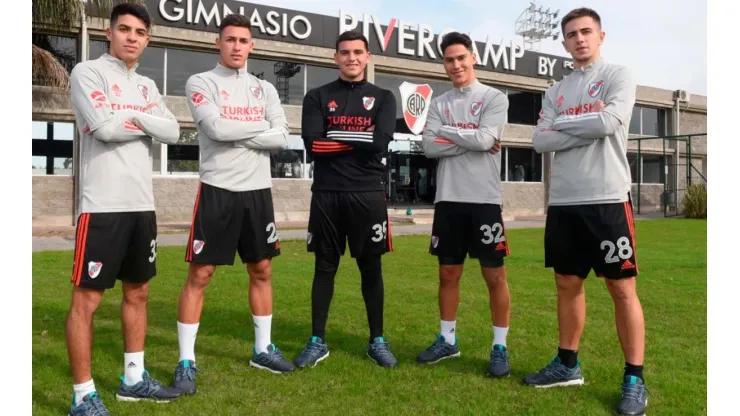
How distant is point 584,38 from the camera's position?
151 inches

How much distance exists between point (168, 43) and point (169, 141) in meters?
16.3

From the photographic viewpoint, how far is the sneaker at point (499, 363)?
413 centimetres

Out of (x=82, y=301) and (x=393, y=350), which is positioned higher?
(x=82, y=301)

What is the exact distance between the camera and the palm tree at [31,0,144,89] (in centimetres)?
1290

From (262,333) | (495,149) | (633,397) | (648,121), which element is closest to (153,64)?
(262,333)

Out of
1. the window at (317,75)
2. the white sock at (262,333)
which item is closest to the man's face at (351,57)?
the white sock at (262,333)

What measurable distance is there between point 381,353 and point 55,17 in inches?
502

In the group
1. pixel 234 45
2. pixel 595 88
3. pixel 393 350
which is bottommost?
pixel 393 350

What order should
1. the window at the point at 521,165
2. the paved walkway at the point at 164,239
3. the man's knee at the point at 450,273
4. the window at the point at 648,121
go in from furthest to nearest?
the window at the point at 648,121 < the window at the point at 521,165 < the paved walkway at the point at 164,239 < the man's knee at the point at 450,273

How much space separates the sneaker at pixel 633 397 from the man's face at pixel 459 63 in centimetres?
253

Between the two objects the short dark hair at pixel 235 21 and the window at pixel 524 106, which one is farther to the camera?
the window at pixel 524 106

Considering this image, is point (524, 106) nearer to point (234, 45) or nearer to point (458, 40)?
point (458, 40)

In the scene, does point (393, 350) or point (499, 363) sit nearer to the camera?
point (499, 363)

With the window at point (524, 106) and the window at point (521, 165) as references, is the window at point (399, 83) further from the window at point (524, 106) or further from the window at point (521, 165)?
the window at point (521, 165)
